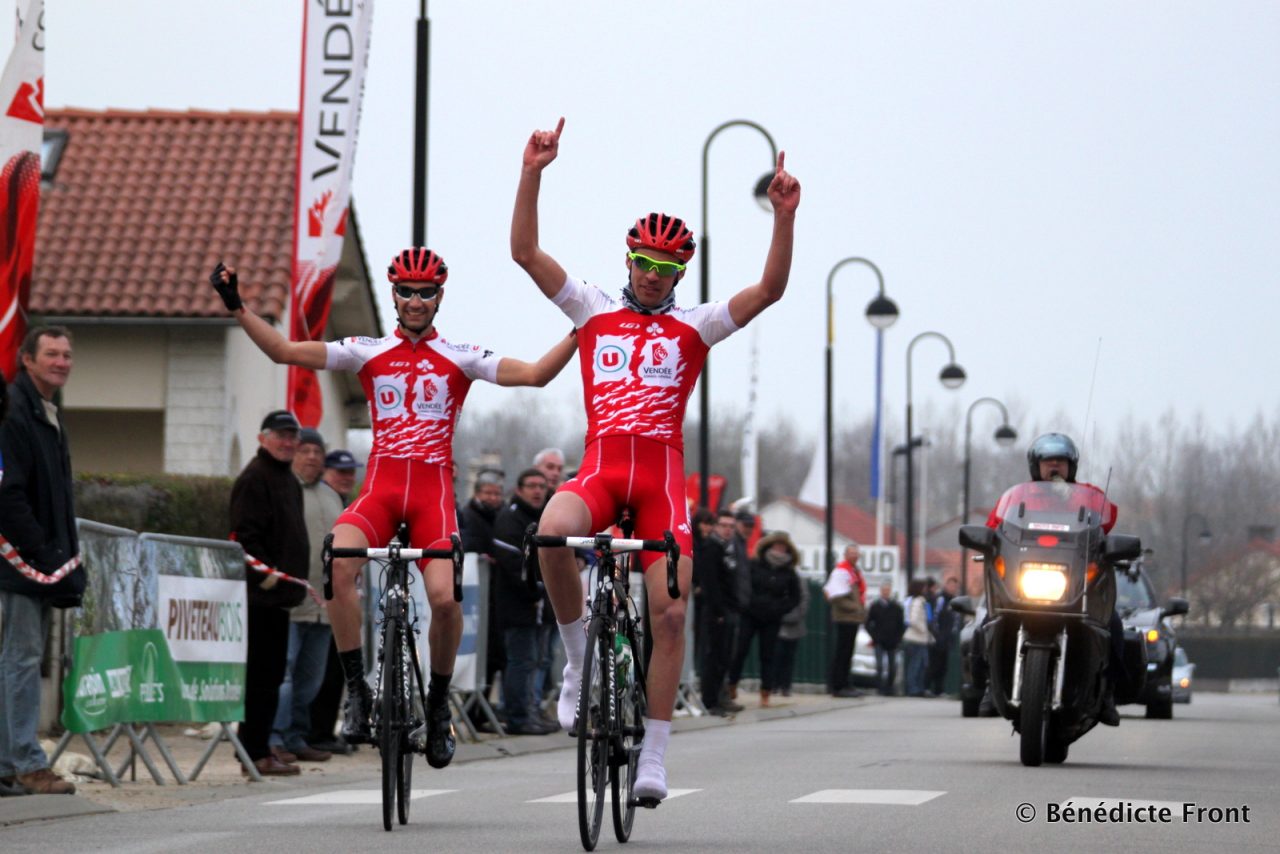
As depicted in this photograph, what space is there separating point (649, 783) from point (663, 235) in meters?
2.24

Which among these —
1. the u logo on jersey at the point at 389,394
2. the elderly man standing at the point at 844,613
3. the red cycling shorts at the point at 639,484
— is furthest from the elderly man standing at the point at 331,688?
the elderly man standing at the point at 844,613

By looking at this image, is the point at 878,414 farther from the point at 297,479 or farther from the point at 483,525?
the point at 297,479

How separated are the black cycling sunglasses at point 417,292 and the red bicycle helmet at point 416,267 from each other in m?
0.03

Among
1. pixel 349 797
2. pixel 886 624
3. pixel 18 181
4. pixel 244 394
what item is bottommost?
pixel 886 624

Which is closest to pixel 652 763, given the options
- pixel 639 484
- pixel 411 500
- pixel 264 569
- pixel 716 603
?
pixel 639 484

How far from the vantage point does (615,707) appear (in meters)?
9.25

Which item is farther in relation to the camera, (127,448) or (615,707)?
(127,448)

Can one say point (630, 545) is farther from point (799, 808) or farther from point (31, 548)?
point (31, 548)

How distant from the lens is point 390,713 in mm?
10391

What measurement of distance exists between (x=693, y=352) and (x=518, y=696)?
942 centimetres

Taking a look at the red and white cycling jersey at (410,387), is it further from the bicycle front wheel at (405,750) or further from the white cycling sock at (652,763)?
the white cycling sock at (652,763)

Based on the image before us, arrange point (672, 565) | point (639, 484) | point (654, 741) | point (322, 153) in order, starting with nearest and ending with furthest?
point (672, 565) < point (654, 741) < point (639, 484) < point (322, 153)

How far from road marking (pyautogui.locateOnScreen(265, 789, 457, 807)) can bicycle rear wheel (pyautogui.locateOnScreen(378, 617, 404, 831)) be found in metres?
1.49

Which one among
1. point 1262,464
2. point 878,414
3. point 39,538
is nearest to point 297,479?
point 39,538
